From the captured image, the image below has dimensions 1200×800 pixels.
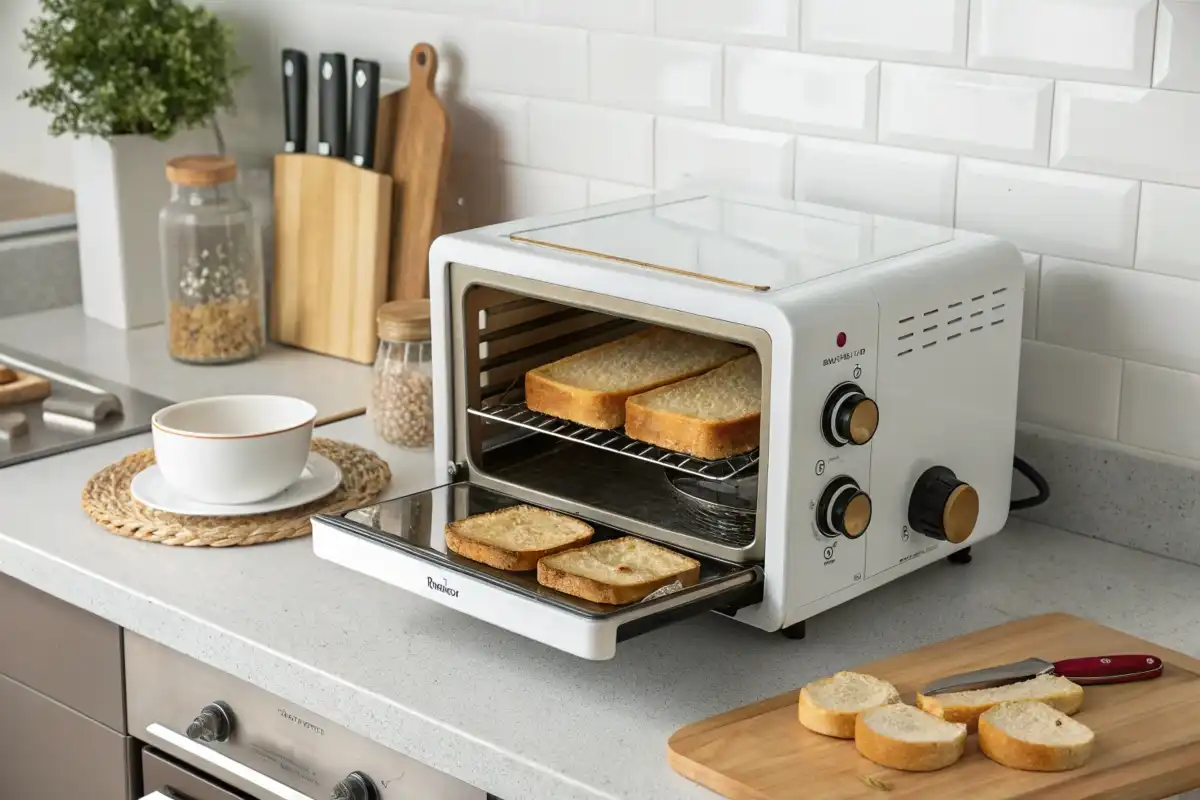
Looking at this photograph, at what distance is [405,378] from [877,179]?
55 cm

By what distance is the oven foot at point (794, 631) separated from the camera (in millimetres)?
1307

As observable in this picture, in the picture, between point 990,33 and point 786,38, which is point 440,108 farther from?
point 990,33

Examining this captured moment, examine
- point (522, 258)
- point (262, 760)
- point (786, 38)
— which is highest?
point (786, 38)

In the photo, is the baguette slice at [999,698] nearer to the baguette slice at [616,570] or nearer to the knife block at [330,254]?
the baguette slice at [616,570]

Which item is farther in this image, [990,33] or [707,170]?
[707,170]

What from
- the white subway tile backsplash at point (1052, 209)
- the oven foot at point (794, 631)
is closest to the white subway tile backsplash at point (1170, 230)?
the white subway tile backsplash at point (1052, 209)

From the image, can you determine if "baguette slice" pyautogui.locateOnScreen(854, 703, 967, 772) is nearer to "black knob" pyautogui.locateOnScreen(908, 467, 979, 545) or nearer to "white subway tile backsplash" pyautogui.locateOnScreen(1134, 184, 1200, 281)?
"black knob" pyautogui.locateOnScreen(908, 467, 979, 545)

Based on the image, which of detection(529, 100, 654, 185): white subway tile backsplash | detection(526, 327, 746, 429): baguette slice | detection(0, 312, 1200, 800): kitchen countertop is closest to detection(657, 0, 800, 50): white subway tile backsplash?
detection(529, 100, 654, 185): white subway tile backsplash

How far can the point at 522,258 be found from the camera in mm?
1349

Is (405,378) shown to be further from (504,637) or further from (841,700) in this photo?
(841,700)

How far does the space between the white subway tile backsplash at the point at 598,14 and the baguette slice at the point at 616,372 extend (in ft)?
1.43

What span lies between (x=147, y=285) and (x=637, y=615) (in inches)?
50.7

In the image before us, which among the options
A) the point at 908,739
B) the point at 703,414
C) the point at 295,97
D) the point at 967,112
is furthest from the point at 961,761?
the point at 295,97

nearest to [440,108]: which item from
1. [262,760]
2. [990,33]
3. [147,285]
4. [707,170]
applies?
[707,170]
